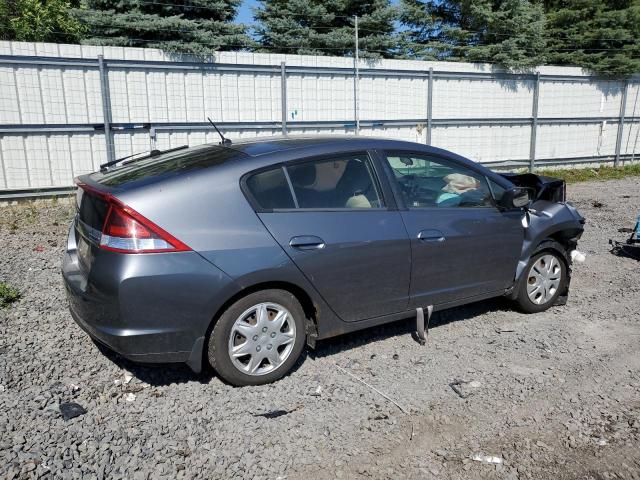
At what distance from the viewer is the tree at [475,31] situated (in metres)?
17.0

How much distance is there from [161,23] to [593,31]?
14.4m

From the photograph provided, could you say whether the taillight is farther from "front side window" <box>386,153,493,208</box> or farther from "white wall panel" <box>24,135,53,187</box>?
"white wall panel" <box>24,135,53,187</box>

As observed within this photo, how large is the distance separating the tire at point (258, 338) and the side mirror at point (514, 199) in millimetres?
1996

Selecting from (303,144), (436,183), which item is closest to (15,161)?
(303,144)

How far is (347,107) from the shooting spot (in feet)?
37.8

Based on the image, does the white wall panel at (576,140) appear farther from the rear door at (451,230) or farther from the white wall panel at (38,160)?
the white wall panel at (38,160)

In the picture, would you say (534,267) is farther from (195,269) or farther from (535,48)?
(535,48)

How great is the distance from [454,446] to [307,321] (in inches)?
49.7

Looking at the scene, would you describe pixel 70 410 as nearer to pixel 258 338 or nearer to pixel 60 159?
pixel 258 338

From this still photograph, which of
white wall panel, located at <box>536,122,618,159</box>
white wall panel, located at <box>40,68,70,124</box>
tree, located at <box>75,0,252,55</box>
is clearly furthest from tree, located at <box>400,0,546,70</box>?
white wall panel, located at <box>40,68,70,124</box>

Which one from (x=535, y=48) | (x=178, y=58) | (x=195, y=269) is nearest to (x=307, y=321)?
(x=195, y=269)

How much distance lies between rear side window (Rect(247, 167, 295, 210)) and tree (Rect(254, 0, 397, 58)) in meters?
13.0

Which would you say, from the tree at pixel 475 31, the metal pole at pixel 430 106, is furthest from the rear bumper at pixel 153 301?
the tree at pixel 475 31

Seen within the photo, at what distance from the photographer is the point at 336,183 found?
4.08 m
